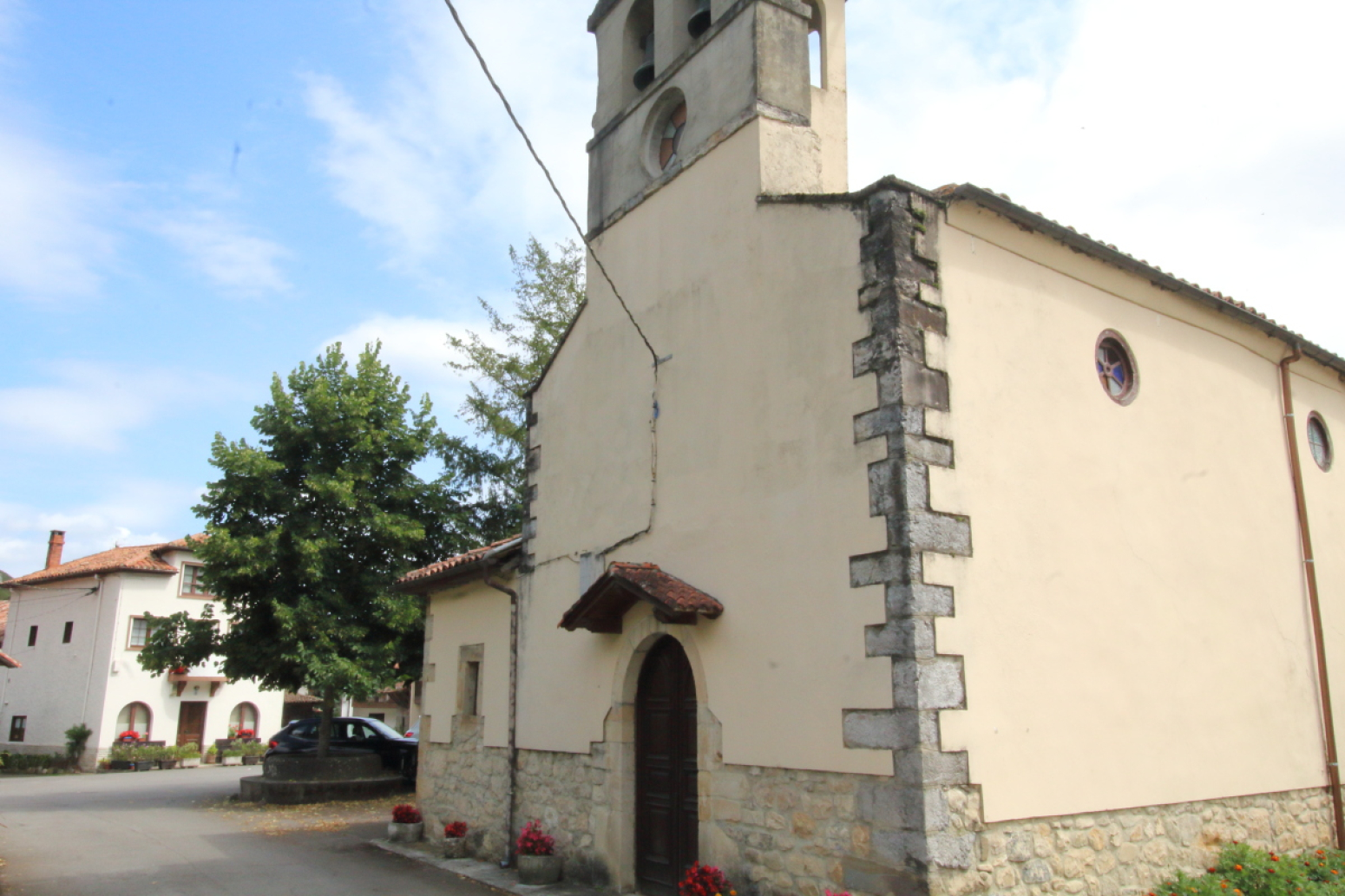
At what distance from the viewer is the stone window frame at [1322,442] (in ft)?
34.6

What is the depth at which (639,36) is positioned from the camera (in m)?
10.7

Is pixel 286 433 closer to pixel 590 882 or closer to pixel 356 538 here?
pixel 356 538

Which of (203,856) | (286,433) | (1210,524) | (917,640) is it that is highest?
(286,433)

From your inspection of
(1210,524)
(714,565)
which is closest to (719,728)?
(714,565)

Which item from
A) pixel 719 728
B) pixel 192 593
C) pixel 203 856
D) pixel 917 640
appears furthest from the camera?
pixel 192 593

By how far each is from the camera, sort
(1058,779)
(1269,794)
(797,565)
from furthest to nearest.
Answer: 1. (1269,794)
2. (797,565)
3. (1058,779)

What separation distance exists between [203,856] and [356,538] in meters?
7.65

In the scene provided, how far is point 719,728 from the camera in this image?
7465 millimetres

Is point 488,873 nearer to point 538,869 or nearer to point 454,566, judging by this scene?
point 538,869

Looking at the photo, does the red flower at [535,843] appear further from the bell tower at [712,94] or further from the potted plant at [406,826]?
the bell tower at [712,94]

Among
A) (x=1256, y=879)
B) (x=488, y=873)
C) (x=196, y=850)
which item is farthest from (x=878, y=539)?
(x=196, y=850)

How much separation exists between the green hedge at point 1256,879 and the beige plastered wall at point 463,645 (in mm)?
6469

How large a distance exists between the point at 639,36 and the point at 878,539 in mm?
6865

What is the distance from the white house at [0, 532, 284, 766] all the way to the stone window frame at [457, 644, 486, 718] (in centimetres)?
1976
